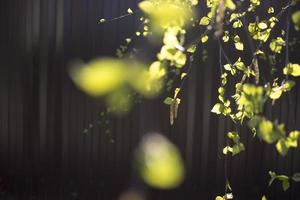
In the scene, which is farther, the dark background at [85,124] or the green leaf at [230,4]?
the dark background at [85,124]

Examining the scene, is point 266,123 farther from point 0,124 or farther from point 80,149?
point 0,124

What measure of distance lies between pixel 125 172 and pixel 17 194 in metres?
0.91

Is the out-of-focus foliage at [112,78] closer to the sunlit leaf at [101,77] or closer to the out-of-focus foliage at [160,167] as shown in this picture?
the sunlit leaf at [101,77]

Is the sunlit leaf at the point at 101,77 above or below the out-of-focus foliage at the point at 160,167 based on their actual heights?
above

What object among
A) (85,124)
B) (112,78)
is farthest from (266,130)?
(85,124)

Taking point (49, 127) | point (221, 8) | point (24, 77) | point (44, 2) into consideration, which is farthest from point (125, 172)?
point (221, 8)

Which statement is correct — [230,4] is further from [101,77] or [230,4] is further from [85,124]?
[85,124]

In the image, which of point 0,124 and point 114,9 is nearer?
point 114,9

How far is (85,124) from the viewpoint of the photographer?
4402 millimetres

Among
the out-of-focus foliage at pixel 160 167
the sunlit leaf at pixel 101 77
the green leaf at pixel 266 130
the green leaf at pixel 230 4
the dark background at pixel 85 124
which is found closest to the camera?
the sunlit leaf at pixel 101 77

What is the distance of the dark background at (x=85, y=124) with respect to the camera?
4.27 meters

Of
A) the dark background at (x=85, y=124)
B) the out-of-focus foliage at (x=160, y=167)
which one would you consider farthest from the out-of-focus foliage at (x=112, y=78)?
the dark background at (x=85, y=124)

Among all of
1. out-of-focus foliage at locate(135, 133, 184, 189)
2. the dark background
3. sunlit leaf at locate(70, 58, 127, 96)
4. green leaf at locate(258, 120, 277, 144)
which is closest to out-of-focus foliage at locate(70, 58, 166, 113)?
sunlit leaf at locate(70, 58, 127, 96)

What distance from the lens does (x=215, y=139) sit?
169 inches
